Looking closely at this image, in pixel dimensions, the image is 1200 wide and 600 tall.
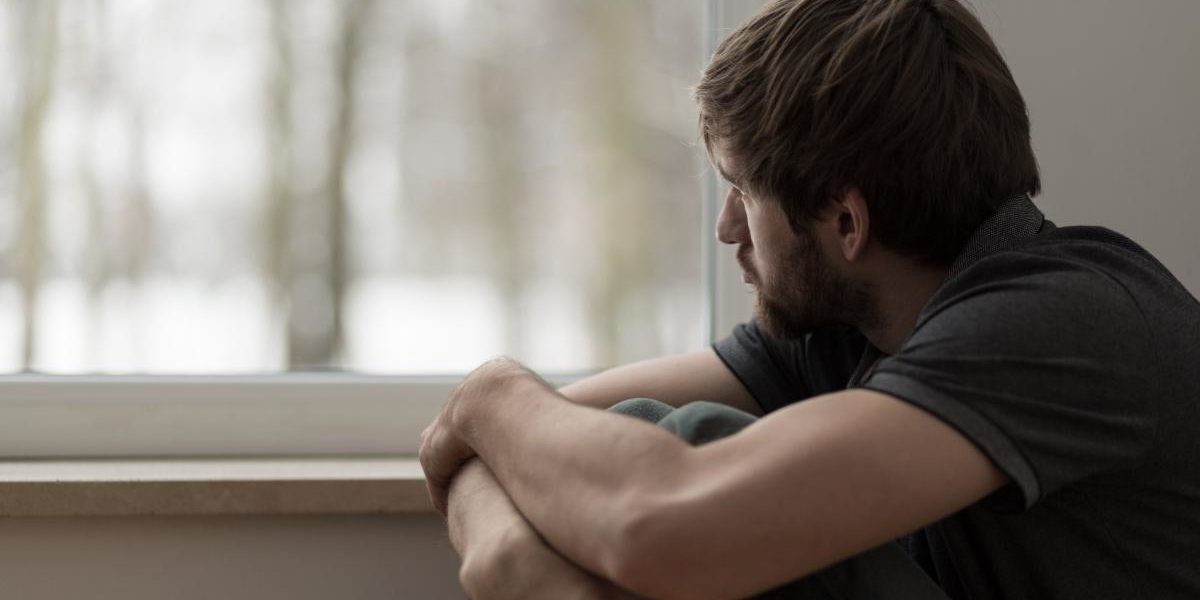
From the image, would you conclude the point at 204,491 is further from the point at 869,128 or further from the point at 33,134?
the point at 869,128

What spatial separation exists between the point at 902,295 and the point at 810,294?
0.09 meters

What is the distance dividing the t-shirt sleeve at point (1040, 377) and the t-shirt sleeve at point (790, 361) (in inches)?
14.9

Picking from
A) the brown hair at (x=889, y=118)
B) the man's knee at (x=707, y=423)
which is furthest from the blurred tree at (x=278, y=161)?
the man's knee at (x=707, y=423)

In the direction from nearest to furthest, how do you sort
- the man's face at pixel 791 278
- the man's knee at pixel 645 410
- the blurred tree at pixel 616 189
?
the man's knee at pixel 645 410 < the man's face at pixel 791 278 < the blurred tree at pixel 616 189

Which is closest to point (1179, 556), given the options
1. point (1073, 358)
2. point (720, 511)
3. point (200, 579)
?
point (1073, 358)

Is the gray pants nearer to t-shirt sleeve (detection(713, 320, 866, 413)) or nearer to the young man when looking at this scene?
the young man

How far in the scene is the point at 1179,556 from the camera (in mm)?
986

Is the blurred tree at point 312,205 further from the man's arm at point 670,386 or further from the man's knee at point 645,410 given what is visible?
the man's knee at point 645,410

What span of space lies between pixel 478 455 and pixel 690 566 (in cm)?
34

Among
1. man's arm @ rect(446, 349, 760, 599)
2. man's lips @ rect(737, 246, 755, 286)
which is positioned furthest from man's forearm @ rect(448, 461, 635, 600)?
man's lips @ rect(737, 246, 755, 286)

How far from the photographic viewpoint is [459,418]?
3.62ft

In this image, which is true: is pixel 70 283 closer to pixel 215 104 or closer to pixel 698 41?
pixel 215 104

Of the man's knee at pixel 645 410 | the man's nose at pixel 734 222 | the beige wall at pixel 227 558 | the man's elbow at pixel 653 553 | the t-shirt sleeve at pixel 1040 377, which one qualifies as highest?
the man's nose at pixel 734 222

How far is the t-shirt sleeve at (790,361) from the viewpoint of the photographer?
51.9 inches
